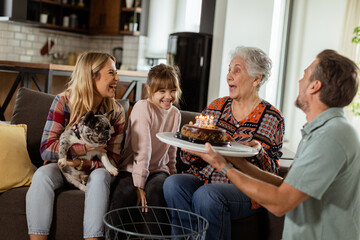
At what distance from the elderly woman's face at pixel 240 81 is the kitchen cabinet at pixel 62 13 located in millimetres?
5356

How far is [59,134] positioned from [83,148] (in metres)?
0.19

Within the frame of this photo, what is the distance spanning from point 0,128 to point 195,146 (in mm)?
1334

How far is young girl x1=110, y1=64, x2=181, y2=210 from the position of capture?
7.01 ft

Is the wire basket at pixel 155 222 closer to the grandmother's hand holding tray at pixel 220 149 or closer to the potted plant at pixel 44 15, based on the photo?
the grandmother's hand holding tray at pixel 220 149

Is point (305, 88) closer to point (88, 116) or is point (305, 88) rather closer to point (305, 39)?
point (88, 116)

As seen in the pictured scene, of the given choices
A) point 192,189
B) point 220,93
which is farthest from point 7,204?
point 220,93

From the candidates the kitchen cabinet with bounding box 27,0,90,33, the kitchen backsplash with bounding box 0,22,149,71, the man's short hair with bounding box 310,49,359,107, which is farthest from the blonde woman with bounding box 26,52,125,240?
the kitchen backsplash with bounding box 0,22,149,71

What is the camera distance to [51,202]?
208 cm

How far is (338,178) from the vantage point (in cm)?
136

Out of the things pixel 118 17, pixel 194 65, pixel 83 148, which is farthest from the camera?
pixel 118 17

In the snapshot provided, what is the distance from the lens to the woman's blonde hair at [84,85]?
88.5 inches

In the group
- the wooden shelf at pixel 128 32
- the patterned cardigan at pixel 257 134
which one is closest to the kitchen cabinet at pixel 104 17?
the wooden shelf at pixel 128 32

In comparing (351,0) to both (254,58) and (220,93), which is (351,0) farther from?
(254,58)

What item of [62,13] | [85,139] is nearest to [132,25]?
[62,13]
